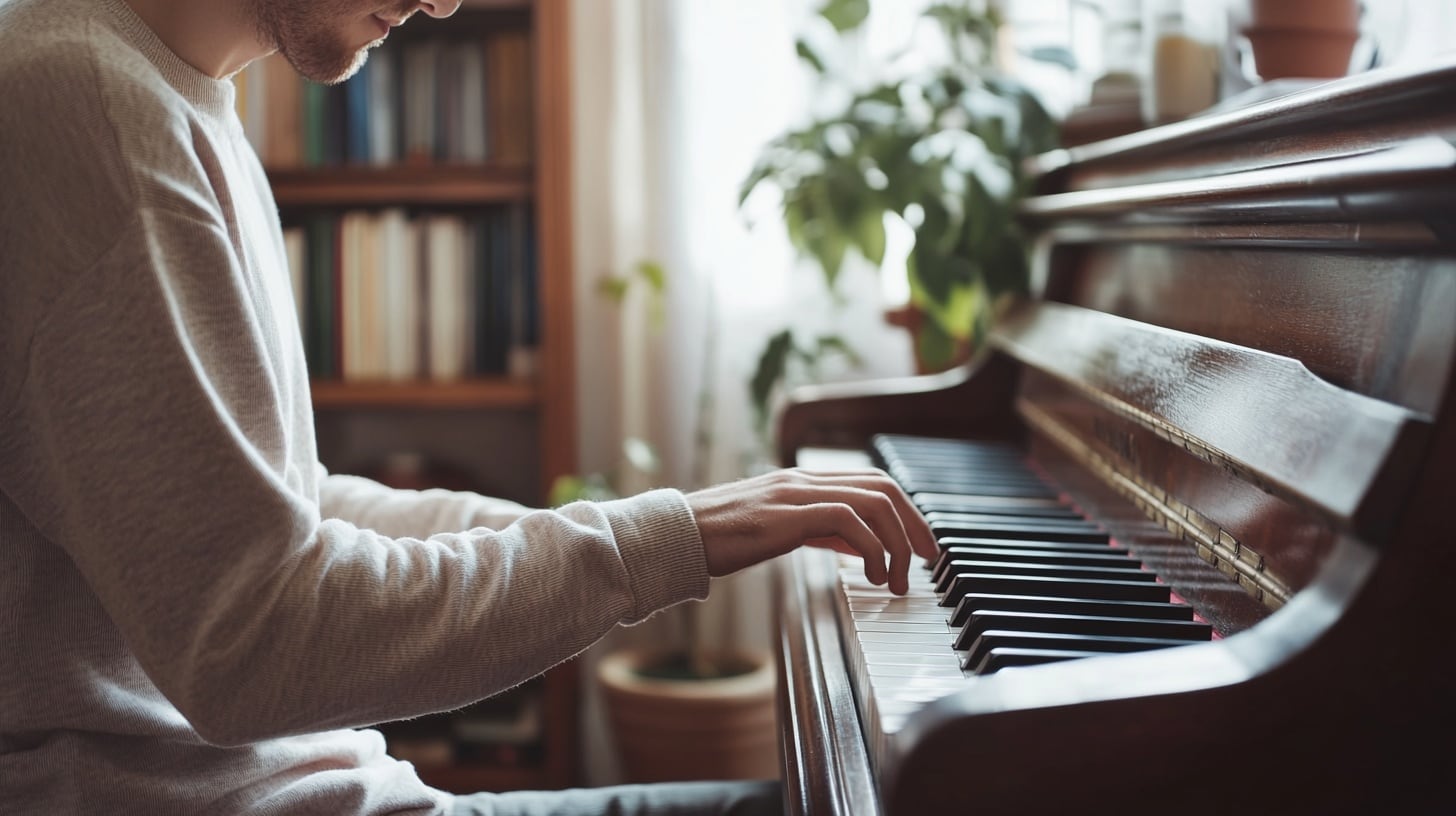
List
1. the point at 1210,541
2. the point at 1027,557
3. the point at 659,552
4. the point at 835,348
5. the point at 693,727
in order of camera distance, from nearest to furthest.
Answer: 1. the point at 659,552
2. the point at 1210,541
3. the point at 1027,557
4. the point at 693,727
5. the point at 835,348

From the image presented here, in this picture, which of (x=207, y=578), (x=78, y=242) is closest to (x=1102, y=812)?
(x=207, y=578)

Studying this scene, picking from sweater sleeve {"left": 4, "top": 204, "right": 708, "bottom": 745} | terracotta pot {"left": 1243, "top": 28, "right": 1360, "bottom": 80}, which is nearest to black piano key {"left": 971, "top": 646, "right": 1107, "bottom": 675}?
sweater sleeve {"left": 4, "top": 204, "right": 708, "bottom": 745}

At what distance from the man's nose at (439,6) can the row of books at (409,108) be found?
161 centimetres

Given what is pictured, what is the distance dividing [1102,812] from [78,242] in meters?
0.62

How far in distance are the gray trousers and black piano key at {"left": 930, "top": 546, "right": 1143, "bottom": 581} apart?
244mm

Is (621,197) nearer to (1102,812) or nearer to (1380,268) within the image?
(1380,268)

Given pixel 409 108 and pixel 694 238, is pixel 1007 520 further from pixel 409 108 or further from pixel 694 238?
pixel 409 108

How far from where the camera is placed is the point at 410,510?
47.0 inches

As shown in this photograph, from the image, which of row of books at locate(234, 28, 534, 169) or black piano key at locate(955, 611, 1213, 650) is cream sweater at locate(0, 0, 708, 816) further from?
row of books at locate(234, 28, 534, 169)

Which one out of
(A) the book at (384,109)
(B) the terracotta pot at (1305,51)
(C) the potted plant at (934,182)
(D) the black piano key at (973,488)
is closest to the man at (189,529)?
(D) the black piano key at (973,488)

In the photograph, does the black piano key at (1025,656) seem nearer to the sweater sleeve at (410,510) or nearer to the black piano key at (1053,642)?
the black piano key at (1053,642)

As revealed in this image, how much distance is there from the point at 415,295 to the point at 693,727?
3.47 ft

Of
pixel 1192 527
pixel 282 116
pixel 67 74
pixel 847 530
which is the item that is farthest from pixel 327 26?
pixel 282 116

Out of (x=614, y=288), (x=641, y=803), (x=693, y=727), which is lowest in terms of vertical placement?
(x=693, y=727)
